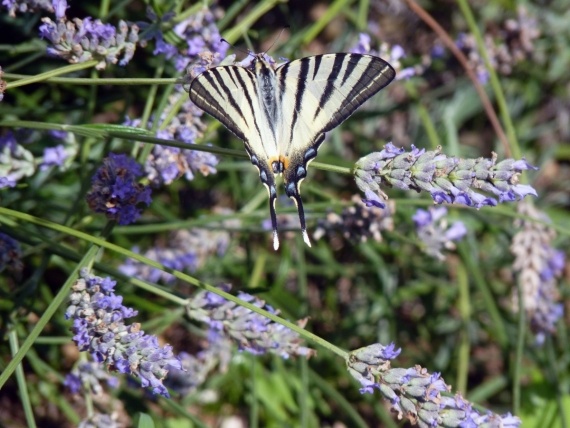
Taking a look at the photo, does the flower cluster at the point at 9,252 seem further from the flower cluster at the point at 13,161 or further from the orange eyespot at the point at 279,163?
the orange eyespot at the point at 279,163

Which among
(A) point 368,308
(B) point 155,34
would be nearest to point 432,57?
(A) point 368,308

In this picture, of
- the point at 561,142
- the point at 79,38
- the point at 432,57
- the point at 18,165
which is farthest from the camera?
the point at 561,142

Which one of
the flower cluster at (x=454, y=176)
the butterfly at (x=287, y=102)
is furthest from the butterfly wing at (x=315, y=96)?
the flower cluster at (x=454, y=176)

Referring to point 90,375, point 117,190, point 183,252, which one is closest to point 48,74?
point 117,190

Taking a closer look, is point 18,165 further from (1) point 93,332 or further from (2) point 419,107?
(2) point 419,107

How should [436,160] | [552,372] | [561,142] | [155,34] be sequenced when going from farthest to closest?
[561,142], [552,372], [155,34], [436,160]

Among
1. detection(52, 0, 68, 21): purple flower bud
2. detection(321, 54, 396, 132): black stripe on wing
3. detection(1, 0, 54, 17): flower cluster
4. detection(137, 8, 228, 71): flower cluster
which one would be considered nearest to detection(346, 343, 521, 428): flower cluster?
detection(321, 54, 396, 132): black stripe on wing

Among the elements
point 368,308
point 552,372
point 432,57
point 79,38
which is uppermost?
point 432,57
